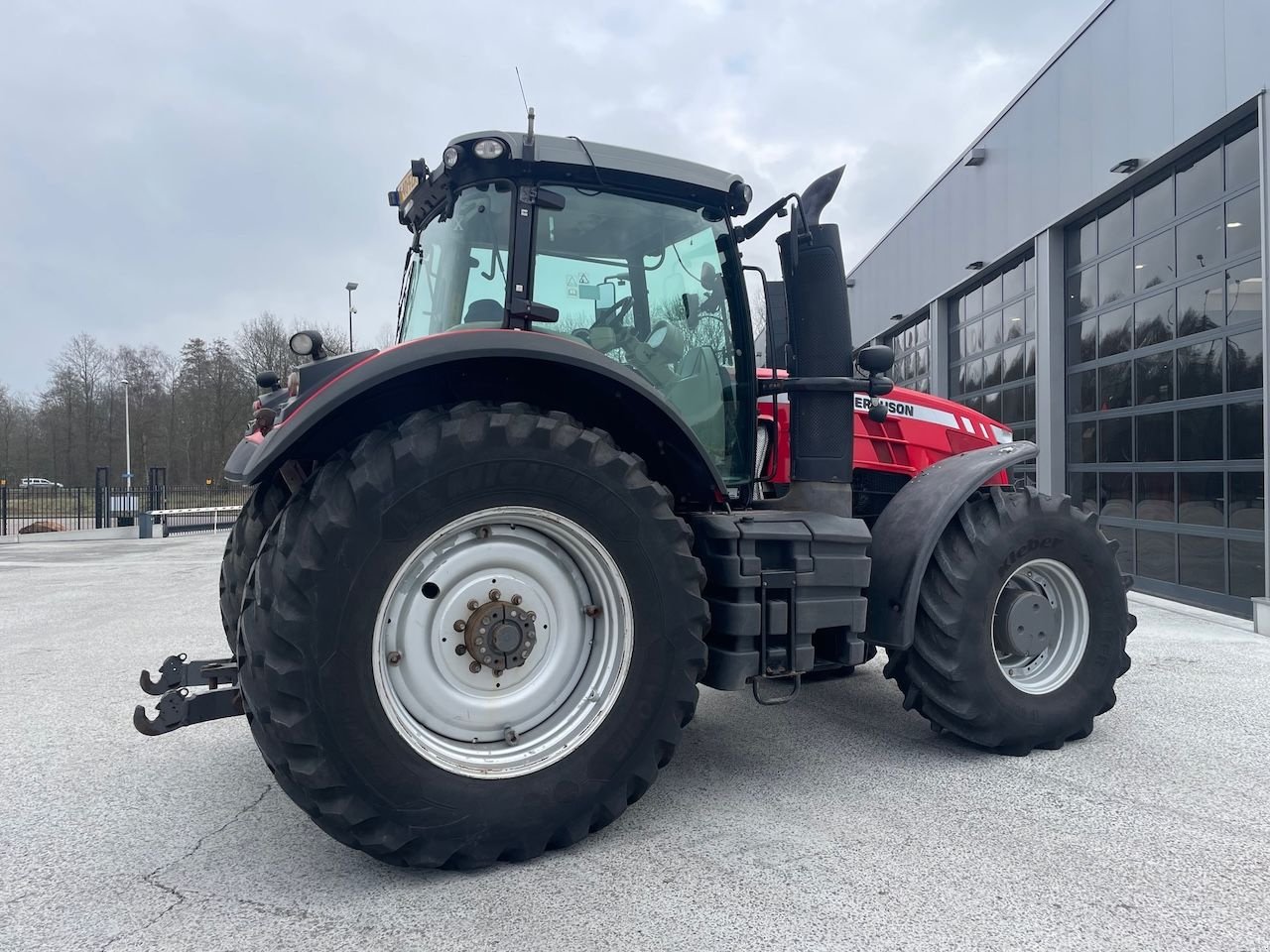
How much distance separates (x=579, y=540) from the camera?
248cm

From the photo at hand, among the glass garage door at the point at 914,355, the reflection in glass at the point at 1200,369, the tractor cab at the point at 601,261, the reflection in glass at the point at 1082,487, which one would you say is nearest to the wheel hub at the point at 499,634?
the tractor cab at the point at 601,261

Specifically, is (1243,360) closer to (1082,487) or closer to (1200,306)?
(1200,306)

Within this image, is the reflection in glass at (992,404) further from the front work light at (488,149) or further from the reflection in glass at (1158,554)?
the front work light at (488,149)

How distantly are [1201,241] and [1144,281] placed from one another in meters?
0.86

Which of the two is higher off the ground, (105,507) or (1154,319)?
(1154,319)

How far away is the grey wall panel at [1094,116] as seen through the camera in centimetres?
707

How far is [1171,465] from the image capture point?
26.4 feet

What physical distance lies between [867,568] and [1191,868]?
132cm

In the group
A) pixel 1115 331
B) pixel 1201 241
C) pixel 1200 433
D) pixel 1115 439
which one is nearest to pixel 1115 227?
pixel 1115 331

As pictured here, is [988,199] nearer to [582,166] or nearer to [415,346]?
[582,166]

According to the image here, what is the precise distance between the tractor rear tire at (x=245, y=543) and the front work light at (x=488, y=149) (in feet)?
4.64

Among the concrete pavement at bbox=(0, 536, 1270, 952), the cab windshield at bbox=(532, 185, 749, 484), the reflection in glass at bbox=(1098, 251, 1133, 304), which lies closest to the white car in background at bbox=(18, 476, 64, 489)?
the concrete pavement at bbox=(0, 536, 1270, 952)

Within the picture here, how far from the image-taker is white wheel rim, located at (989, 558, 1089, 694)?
3.41m

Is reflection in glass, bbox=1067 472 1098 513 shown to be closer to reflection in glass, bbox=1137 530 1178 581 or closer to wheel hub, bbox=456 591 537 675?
reflection in glass, bbox=1137 530 1178 581
